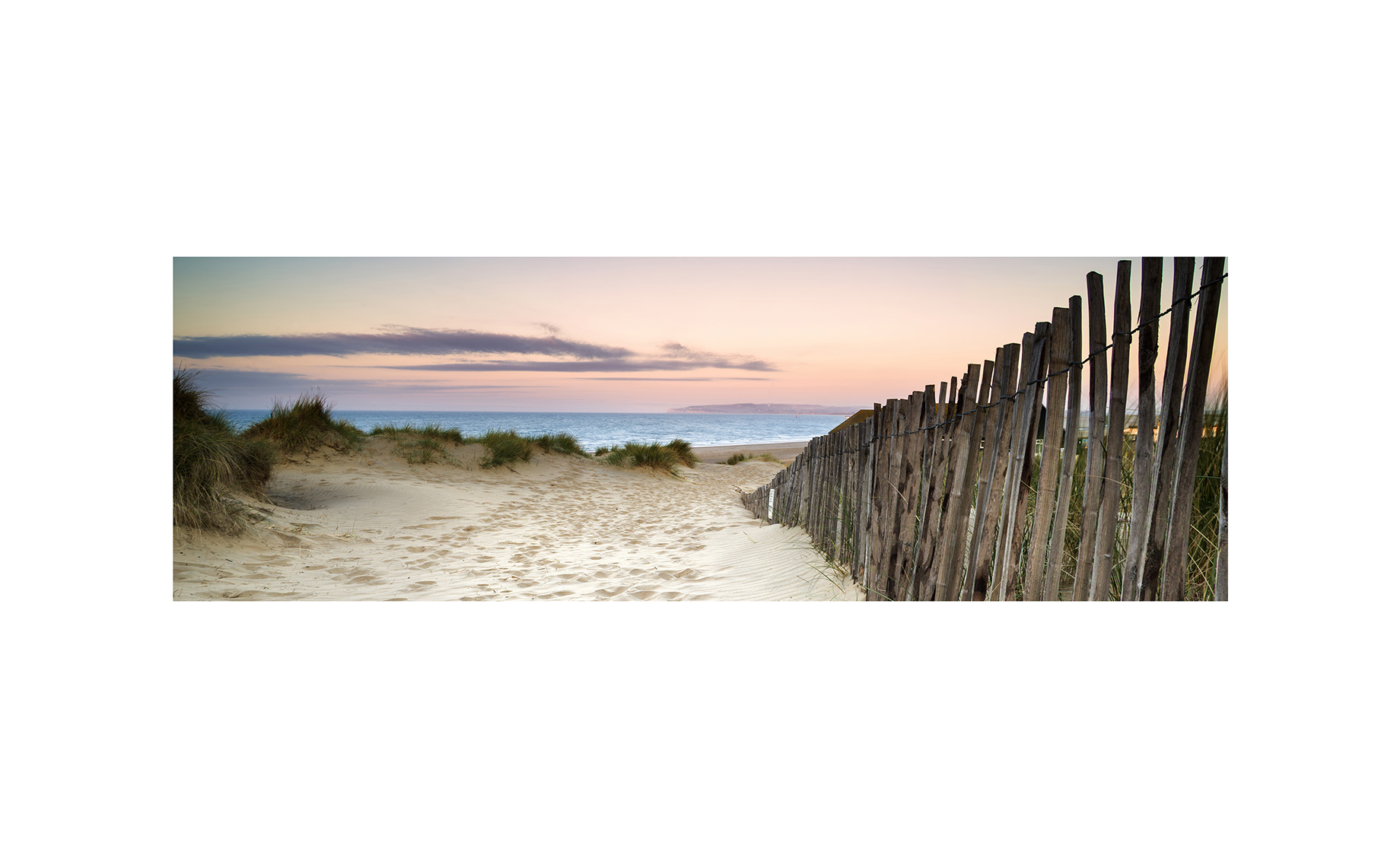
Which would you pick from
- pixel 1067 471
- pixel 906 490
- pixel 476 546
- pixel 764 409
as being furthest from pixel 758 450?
pixel 1067 471

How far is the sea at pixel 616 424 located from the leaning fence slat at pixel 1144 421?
8.13ft

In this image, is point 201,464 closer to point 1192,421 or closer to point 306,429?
point 306,429

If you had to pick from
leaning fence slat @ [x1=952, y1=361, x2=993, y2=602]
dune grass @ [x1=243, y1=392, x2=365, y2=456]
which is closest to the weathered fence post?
leaning fence slat @ [x1=952, y1=361, x2=993, y2=602]

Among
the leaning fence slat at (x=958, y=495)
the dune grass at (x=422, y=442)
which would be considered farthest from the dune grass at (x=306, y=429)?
the leaning fence slat at (x=958, y=495)

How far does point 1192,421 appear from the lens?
1.94 meters

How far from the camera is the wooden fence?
6.41 ft

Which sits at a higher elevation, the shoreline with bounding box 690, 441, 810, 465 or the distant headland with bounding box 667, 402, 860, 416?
the distant headland with bounding box 667, 402, 860, 416

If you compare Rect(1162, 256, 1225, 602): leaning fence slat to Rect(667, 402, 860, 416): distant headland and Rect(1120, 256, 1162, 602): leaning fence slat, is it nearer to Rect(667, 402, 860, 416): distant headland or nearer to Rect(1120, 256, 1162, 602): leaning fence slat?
Rect(1120, 256, 1162, 602): leaning fence slat

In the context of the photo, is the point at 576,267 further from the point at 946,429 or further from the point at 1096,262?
the point at 1096,262

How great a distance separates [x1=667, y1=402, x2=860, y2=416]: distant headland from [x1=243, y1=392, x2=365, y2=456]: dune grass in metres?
2.79

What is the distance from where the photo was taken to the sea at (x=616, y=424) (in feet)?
16.3

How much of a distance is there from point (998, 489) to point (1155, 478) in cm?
47

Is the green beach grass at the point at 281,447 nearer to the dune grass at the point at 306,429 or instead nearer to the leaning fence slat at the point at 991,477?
the dune grass at the point at 306,429
